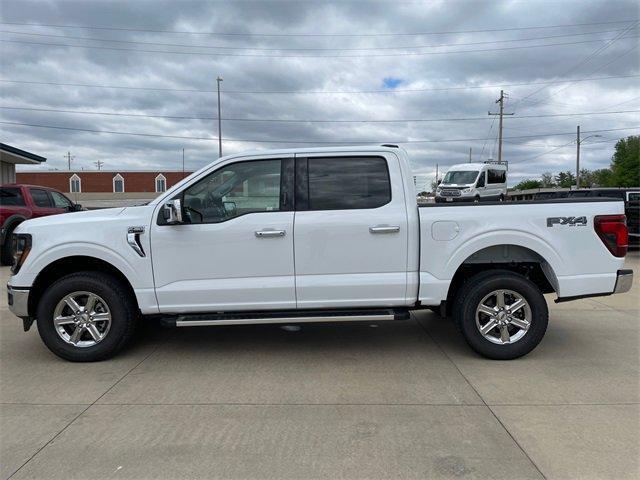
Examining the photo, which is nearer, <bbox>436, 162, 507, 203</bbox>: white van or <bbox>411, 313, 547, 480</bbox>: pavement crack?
<bbox>411, 313, 547, 480</bbox>: pavement crack

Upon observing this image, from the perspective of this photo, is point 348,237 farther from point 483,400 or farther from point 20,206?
point 20,206

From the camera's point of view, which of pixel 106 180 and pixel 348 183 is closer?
pixel 348 183

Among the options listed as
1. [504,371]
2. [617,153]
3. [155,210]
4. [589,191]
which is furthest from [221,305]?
[617,153]

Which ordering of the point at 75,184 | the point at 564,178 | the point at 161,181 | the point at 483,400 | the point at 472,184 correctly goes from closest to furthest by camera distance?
the point at 483,400
the point at 472,184
the point at 75,184
the point at 161,181
the point at 564,178

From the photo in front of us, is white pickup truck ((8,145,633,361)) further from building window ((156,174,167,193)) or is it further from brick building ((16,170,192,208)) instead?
building window ((156,174,167,193))

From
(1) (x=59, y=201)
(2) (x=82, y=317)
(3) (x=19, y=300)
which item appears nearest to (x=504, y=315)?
(2) (x=82, y=317)

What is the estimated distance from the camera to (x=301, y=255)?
486 centimetres

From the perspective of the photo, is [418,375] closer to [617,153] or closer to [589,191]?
[589,191]

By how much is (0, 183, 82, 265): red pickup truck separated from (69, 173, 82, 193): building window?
56.5 meters

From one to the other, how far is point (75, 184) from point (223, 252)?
221ft

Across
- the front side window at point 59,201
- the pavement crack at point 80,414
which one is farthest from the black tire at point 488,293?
the front side window at point 59,201

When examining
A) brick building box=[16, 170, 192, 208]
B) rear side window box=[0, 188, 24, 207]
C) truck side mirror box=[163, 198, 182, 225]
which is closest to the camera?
truck side mirror box=[163, 198, 182, 225]

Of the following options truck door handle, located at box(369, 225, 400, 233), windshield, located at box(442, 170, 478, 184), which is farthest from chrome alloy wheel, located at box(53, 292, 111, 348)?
windshield, located at box(442, 170, 478, 184)

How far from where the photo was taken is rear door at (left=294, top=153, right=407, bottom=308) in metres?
4.85
